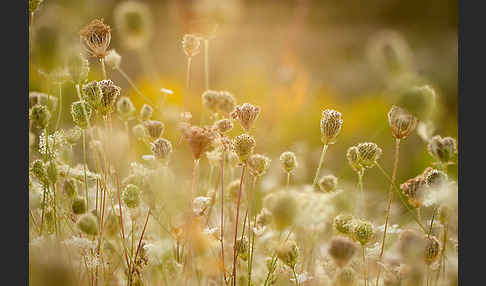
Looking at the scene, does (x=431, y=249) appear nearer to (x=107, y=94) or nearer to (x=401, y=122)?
(x=401, y=122)

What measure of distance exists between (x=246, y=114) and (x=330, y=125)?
10cm

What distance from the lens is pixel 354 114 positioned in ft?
8.30

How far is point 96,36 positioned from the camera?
60cm

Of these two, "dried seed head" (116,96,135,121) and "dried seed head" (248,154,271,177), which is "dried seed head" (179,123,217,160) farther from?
"dried seed head" (116,96,135,121)

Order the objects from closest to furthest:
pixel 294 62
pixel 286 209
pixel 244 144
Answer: pixel 286 209 < pixel 244 144 < pixel 294 62

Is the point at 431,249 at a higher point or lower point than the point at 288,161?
lower

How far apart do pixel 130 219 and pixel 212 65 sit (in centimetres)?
260

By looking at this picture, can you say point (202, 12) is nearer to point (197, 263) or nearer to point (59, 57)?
point (59, 57)

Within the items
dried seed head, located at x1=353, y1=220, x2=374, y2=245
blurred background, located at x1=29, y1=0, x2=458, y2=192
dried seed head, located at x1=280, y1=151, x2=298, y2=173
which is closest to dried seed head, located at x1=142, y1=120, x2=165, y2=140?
blurred background, located at x1=29, y1=0, x2=458, y2=192

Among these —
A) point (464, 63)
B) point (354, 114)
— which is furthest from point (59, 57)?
point (354, 114)

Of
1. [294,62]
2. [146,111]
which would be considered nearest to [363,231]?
[146,111]

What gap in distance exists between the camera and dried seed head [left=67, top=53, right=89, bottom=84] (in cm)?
61

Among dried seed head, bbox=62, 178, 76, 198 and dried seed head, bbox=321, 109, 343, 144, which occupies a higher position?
dried seed head, bbox=321, 109, 343, 144

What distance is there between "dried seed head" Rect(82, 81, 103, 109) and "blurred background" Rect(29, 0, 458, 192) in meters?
0.04
